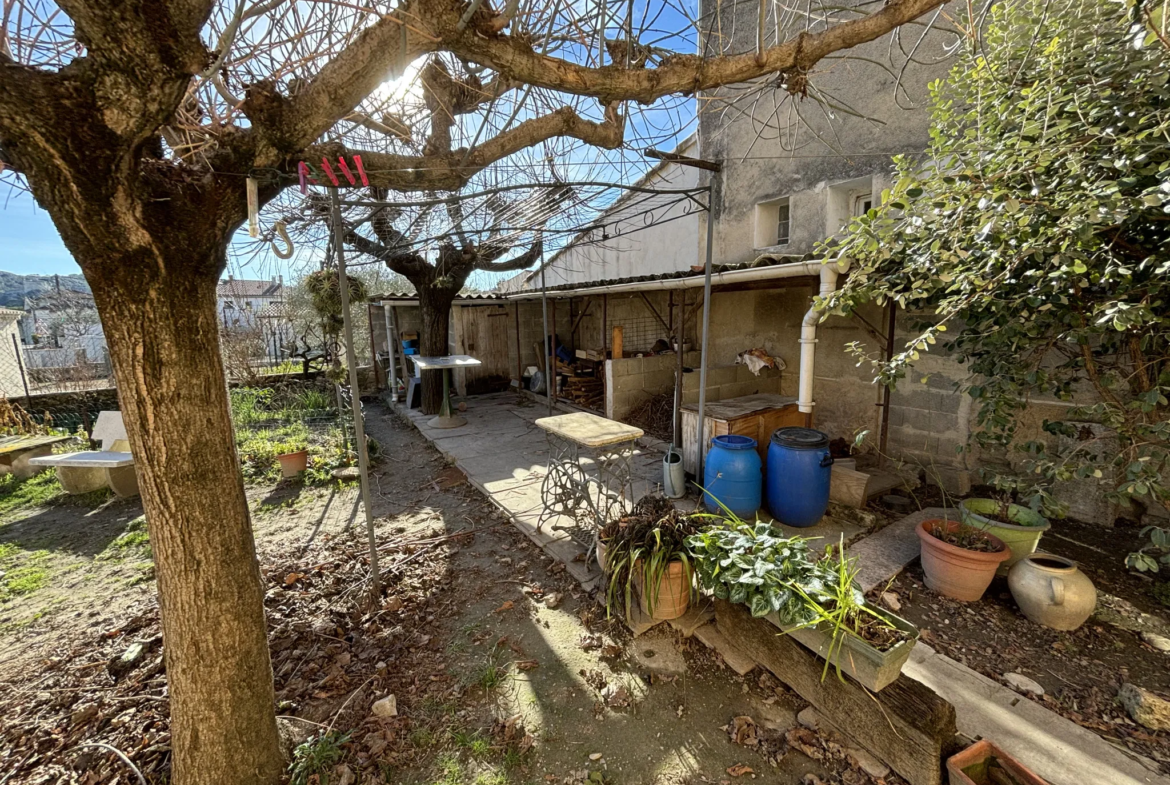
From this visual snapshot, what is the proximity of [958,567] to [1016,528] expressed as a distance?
1.86 feet

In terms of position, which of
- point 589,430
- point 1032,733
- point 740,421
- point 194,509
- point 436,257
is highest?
point 436,257

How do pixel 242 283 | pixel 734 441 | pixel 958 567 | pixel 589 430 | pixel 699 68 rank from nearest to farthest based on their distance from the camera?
1. pixel 699 68
2. pixel 958 567
3. pixel 589 430
4. pixel 734 441
5. pixel 242 283

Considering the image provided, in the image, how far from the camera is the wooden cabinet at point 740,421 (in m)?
4.46

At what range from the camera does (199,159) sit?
1669 mm

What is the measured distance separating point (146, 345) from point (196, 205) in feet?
1.68

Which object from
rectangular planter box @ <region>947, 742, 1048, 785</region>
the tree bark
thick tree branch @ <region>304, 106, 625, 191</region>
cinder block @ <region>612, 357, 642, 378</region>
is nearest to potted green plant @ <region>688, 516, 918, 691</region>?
rectangular planter box @ <region>947, 742, 1048, 785</region>

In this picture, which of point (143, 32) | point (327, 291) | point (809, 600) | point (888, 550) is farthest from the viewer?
point (327, 291)

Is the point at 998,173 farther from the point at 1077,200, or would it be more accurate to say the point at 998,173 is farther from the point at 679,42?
the point at 679,42

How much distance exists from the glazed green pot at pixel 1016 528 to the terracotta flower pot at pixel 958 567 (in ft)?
0.25

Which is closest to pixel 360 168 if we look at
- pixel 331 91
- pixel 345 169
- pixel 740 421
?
pixel 345 169

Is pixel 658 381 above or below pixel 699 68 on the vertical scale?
below

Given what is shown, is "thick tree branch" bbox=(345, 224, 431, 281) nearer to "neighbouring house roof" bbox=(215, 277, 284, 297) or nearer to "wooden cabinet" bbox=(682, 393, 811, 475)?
"neighbouring house roof" bbox=(215, 277, 284, 297)

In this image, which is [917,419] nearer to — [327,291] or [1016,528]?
[1016,528]

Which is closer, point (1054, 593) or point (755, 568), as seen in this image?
point (755, 568)
